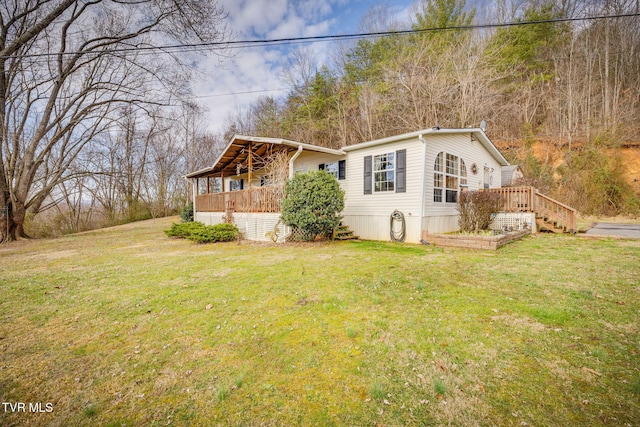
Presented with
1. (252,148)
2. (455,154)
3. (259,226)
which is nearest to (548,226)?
(455,154)

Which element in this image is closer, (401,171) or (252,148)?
(401,171)

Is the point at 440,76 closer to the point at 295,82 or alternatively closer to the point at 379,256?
the point at 295,82

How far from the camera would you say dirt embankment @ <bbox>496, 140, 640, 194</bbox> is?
52.5 feet

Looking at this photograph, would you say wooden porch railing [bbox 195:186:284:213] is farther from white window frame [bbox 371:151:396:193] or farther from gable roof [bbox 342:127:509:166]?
white window frame [bbox 371:151:396:193]

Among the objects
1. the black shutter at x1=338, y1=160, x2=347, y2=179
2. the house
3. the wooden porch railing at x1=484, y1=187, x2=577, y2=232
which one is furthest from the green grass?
the black shutter at x1=338, y1=160, x2=347, y2=179

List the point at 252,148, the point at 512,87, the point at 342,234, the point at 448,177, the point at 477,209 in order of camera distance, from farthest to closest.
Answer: the point at 512,87 < the point at 252,148 < the point at 448,177 < the point at 342,234 < the point at 477,209

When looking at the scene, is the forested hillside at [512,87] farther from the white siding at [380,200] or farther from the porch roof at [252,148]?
the porch roof at [252,148]

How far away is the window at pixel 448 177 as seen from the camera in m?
9.76

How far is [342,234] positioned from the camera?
33.2 ft

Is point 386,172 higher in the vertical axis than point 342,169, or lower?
lower

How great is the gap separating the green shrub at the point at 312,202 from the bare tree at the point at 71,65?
7.05m

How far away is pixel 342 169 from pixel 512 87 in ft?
53.1

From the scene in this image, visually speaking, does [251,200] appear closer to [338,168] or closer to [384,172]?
[338,168]

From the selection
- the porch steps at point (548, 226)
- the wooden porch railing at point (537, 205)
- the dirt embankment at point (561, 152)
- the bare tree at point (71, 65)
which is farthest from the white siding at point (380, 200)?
the dirt embankment at point (561, 152)
